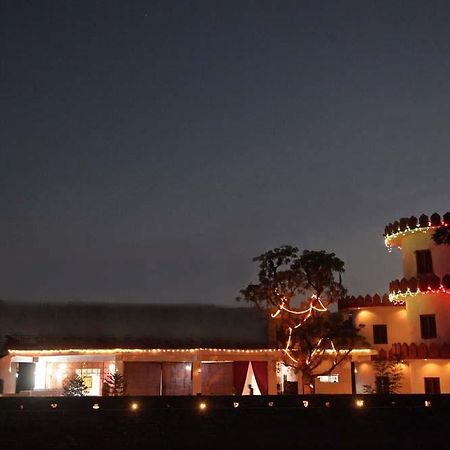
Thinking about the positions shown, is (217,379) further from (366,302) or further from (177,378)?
(366,302)

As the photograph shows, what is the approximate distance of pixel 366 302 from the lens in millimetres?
32500

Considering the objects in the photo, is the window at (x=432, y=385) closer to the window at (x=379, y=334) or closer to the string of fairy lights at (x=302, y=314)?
the window at (x=379, y=334)

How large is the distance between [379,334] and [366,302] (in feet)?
5.65

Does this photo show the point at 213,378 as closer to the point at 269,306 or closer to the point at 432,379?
the point at 269,306

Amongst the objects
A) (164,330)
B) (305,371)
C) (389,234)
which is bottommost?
(305,371)

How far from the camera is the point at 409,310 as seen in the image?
99.5 ft

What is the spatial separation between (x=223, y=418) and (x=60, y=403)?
4981mm

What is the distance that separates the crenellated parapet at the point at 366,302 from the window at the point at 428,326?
214cm

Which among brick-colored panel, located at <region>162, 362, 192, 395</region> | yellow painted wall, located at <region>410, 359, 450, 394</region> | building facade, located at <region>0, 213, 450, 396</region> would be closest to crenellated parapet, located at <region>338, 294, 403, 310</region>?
building facade, located at <region>0, 213, 450, 396</region>

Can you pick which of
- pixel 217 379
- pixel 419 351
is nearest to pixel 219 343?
pixel 217 379

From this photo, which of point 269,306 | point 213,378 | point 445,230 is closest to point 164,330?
point 213,378

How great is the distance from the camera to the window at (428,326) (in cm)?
2922

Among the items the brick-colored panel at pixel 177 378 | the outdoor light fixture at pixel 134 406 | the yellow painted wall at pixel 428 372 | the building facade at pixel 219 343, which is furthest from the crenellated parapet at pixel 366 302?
the outdoor light fixture at pixel 134 406

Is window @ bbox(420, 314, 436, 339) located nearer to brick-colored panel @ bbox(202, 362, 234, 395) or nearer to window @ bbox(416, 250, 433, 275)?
window @ bbox(416, 250, 433, 275)
